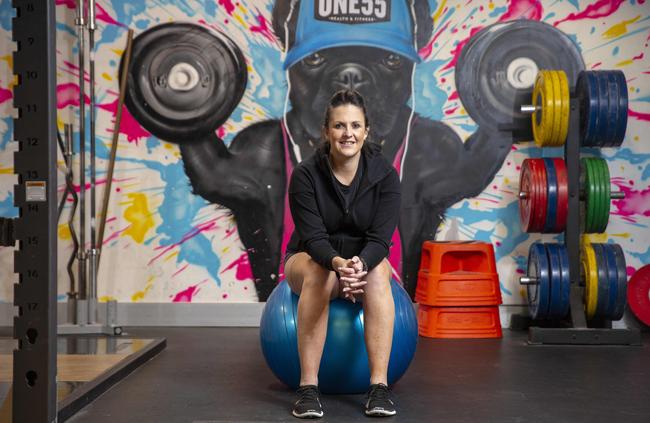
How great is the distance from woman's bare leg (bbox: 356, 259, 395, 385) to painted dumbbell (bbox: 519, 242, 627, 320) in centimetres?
176

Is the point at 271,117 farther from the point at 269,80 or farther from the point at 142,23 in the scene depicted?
the point at 142,23

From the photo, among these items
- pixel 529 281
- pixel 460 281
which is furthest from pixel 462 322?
pixel 529 281

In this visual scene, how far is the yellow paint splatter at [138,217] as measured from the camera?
4.70 m

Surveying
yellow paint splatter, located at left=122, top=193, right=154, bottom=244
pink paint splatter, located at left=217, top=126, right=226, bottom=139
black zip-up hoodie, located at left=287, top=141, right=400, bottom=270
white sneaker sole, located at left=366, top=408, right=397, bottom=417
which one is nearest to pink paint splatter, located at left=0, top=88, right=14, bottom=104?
yellow paint splatter, located at left=122, top=193, right=154, bottom=244

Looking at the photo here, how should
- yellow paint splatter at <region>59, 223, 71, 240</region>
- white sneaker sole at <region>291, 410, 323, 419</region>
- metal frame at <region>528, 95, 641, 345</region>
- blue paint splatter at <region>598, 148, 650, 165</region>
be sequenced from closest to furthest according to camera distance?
white sneaker sole at <region>291, 410, 323, 419</region> → metal frame at <region>528, 95, 641, 345</region> → blue paint splatter at <region>598, 148, 650, 165</region> → yellow paint splatter at <region>59, 223, 71, 240</region>

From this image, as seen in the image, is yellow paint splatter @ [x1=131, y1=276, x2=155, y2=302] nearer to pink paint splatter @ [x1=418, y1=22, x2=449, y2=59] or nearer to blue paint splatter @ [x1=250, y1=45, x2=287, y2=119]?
blue paint splatter @ [x1=250, y1=45, x2=287, y2=119]

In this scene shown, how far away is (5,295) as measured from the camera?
465 centimetres

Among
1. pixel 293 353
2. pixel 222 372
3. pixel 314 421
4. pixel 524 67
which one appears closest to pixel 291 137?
pixel 524 67

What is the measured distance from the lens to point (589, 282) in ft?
13.3

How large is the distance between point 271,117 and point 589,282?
2.08 metres

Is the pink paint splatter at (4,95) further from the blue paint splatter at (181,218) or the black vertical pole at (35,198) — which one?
the black vertical pole at (35,198)

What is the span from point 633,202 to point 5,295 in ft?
12.5

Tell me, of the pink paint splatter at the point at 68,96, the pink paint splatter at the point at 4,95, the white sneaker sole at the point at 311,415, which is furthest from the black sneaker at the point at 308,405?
the pink paint splatter at the point at 4,95

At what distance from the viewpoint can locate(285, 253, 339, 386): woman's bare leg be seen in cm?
253
